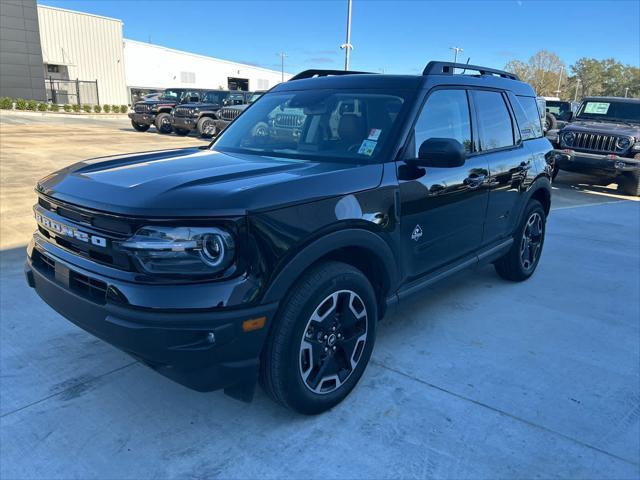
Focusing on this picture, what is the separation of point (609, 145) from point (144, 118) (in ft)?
60.7

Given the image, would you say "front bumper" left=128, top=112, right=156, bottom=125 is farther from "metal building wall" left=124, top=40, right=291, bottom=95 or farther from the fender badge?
"metal building wall" left=124, top=40, right=291, bottom=95

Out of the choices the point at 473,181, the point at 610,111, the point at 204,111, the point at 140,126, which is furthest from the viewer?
the point at 140,126

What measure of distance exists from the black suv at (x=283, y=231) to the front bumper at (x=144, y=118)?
19503mm

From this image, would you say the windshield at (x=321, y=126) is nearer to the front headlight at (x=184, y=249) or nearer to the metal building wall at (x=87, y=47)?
the front headlight at (x=184, y=249)

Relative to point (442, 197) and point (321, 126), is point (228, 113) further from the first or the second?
point (442, 197)

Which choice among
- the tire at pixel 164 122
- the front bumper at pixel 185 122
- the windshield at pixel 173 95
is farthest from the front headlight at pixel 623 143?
the windshield at pixel 173 95

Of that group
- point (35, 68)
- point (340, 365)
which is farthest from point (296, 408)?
point (35, 68)

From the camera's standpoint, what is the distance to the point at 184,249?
82.1 inches

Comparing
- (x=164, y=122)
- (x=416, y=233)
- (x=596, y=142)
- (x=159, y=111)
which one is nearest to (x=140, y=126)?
(x=159, y=111)

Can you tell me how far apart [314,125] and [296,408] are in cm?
189

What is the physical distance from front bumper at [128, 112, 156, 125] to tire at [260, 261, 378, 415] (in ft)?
69.3

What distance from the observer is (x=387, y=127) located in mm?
3078

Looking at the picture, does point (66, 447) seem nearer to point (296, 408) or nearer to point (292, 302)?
Result: point (296, 408)

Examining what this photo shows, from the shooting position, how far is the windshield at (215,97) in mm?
19688
